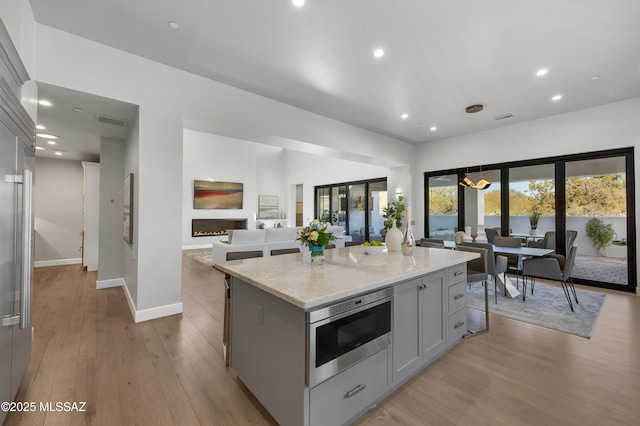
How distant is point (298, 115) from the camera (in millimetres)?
4629

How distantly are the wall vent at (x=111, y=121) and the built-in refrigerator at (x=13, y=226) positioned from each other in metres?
1.93

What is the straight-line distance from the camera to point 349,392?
155 cm

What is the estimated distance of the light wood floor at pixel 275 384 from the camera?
5.55ft

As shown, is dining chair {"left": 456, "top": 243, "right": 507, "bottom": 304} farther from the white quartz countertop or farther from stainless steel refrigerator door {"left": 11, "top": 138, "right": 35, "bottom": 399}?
stainless steel refrigerator door {"left": 11, "top": 138, "right": 35, "bottom": 399}

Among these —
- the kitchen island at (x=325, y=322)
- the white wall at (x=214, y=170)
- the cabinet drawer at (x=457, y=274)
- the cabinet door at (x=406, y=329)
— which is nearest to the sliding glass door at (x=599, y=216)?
the cabinet drawer at (x=457, y=274)

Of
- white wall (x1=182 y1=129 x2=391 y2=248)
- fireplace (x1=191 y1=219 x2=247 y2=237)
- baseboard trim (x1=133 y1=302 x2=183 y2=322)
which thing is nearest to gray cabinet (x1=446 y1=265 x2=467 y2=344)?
baseboard trim (x1=133 y1=302 x2=183 y2=322)

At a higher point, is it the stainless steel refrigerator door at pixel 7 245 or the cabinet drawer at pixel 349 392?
the stainless steel refrigerator door at pixel 7 245

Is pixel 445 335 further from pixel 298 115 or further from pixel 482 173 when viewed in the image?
pixel 482 173

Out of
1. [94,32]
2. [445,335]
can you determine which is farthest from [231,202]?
[445,335]

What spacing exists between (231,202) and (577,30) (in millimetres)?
9965

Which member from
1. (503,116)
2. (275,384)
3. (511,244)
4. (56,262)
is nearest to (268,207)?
(56,262)

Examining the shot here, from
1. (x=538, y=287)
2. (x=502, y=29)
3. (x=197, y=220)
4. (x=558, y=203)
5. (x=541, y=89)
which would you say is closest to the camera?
(x=502, y=29)

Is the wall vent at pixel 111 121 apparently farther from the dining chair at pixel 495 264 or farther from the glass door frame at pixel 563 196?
the glass door frame at pixel 563 196

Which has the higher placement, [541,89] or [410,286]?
[541,89]
